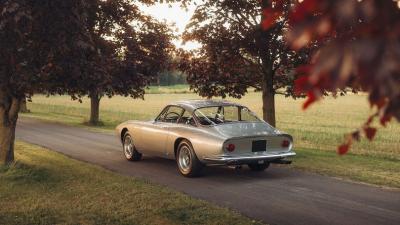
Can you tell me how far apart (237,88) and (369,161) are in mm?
3849

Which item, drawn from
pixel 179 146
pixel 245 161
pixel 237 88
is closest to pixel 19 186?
pixel 179 146

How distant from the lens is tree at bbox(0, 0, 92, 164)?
8523mm

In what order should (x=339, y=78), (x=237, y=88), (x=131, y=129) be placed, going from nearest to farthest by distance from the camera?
(x=339, y=78) < (x=131, y=129) < (x=237, y=88)

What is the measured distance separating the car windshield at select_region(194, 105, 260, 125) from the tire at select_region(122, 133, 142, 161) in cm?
238

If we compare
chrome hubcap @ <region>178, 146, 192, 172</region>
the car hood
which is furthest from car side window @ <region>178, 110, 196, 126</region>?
the car hood

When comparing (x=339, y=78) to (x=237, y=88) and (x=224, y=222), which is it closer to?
(x=224, y=222)

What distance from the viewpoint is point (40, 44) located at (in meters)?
9.35

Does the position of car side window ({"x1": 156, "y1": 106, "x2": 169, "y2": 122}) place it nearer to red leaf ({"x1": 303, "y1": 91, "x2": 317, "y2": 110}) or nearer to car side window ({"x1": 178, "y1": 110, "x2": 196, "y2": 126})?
car side window ({"x1": 178, "y1": 110, "x2": 196, "y2": 126})

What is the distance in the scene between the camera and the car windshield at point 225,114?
1034 centimetres

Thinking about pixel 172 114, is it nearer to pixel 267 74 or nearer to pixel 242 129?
pixel 242 129

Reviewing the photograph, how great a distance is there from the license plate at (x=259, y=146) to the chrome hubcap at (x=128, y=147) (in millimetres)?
3626

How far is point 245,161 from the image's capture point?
31.1 ft

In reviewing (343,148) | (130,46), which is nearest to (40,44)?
(343,148)

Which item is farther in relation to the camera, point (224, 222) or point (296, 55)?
point (296, 55)
